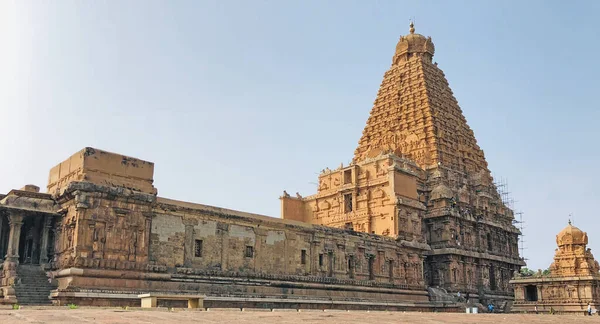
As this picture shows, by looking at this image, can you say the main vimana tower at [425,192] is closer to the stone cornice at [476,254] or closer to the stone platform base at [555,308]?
the stone cornice at [476,254]

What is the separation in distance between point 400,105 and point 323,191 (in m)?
15.6

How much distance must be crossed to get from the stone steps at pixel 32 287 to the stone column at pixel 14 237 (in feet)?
2.84

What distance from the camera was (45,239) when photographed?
32.3 metres

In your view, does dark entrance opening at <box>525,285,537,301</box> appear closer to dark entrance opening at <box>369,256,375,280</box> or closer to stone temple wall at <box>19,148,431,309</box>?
dark entrance opening at <box>369,256,375,280</box>

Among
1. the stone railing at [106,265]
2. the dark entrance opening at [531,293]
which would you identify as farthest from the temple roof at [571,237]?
the stone railing at [106,265]

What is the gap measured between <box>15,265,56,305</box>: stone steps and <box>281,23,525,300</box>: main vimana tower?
21.8 meters

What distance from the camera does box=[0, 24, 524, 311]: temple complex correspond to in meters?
30.4

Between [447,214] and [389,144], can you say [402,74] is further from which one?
[447,214]

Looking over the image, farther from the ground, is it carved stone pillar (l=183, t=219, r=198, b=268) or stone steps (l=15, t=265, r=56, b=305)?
carved stone pillar (l=183, t=219, r=198, b=268)

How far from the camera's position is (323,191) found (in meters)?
58.3

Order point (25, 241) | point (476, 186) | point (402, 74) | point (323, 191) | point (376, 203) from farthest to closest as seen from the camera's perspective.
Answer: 1. point (402, 74)
2. point (476, 186)
3. point (323, 191)
4. point (376, 203)
5. point (25, 241)

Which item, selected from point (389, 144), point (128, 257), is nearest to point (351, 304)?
point (128, 257)

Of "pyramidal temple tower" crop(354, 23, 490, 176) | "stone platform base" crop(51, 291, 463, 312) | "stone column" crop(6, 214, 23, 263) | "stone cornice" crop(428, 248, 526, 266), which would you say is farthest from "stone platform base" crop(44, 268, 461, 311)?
"pyramidal temple tower" crop(354, 23, 490, 176)

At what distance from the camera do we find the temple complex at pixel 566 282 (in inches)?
1973
